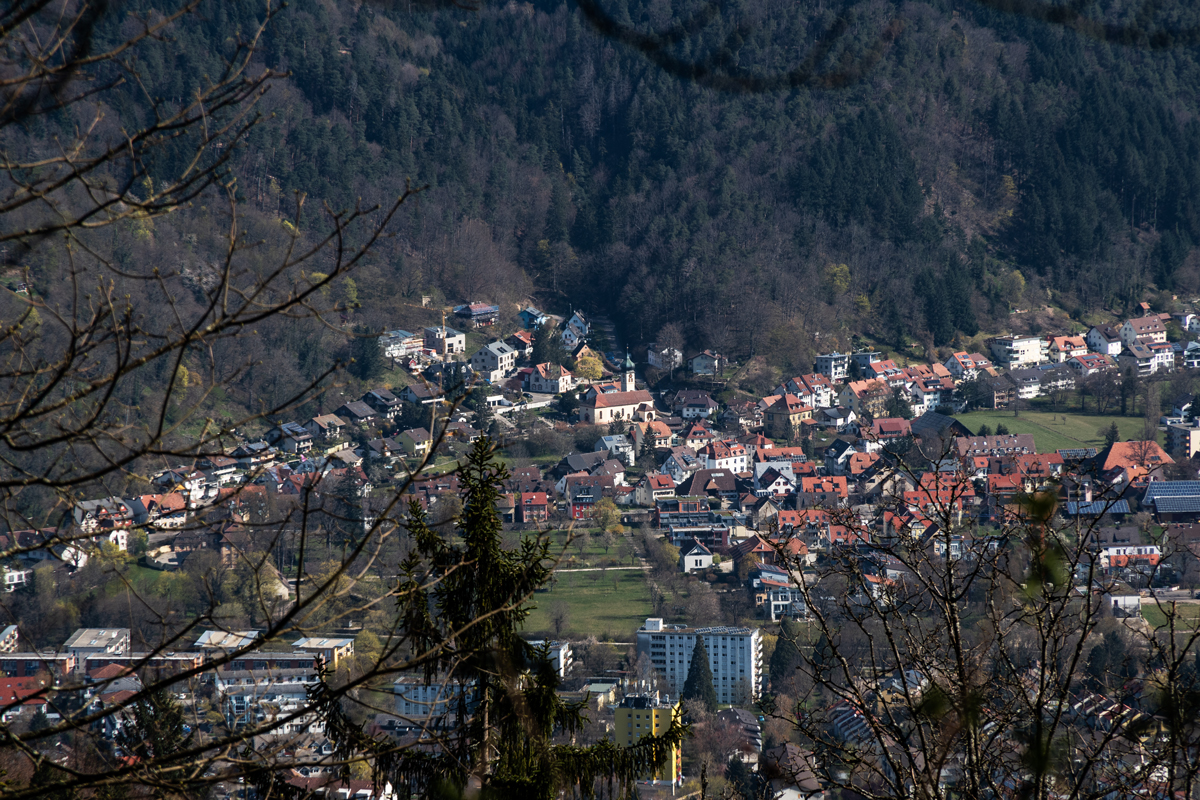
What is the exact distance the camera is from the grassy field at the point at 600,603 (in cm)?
1246

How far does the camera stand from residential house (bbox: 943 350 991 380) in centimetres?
2327

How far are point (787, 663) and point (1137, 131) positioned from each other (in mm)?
26374

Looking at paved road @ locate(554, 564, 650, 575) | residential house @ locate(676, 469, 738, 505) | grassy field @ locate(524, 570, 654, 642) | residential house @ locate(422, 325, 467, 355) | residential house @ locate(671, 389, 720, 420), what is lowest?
grassy field @ locate(524, 570, 654, 642)

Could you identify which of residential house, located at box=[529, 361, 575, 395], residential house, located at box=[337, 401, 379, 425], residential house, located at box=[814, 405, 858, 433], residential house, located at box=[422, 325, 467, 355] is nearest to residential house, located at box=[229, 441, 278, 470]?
residential house, located at box=[337, 401, 379, 425]

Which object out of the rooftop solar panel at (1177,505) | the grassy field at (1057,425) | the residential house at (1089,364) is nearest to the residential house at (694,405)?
the grassy field at (1057,425)

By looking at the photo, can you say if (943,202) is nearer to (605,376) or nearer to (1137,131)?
(1137,131)

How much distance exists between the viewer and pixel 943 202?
3062cm

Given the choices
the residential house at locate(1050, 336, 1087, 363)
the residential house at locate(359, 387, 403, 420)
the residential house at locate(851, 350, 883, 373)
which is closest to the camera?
the residential house at locate(359, 387, 403, 420)

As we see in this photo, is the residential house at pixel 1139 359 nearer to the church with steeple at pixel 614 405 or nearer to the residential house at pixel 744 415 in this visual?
the residential house at pixel 744 415

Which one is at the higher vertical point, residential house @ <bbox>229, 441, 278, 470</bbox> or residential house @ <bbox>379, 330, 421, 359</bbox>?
residential house @ <bbox>379, 330, 421, 359</bbox>

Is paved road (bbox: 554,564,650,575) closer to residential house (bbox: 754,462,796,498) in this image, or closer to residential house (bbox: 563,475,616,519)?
residential house (bbox: 563,475,616,519)

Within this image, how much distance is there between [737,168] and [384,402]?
1346 centimetres

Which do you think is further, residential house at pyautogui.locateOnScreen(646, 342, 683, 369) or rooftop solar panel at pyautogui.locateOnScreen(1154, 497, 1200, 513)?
residential house at pyautogui.locateOnScreen(646, 342, 683, 369)

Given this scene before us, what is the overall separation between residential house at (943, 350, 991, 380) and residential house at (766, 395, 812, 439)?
387cm
